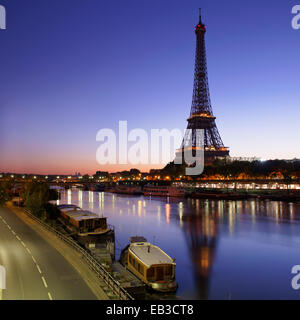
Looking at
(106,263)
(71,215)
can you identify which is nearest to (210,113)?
(71,215)

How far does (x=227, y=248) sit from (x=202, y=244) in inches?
102

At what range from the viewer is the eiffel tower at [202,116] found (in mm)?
124250

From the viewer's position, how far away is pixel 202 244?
31609mm

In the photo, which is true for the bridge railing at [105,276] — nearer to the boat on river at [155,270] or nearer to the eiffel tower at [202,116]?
the boat on river at [155,270]

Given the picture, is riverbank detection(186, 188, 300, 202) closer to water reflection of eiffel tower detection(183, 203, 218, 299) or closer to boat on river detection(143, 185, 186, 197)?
boat on river detection(143, 185, 186, 197)

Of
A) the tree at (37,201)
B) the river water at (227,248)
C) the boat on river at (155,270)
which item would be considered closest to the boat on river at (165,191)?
the river water at (227,248)

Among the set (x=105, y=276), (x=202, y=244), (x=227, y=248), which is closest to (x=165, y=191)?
(x=202, y=244)

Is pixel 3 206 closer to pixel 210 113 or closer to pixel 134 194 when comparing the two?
pixel 134 194

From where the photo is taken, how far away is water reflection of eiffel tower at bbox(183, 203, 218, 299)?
2062 cm

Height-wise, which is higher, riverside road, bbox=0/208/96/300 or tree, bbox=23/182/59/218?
tree, bbox=23/182/59/218

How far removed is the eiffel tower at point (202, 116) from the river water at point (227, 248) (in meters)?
71.6

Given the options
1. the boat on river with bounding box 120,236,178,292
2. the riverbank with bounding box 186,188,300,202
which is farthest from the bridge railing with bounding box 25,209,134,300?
the riverbank with bounding box 186,188,300,202
